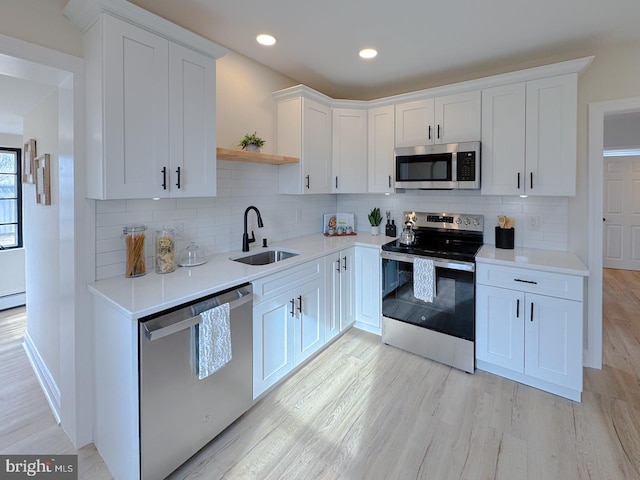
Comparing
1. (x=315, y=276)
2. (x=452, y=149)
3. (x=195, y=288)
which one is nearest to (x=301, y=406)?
(x=315, y=276)

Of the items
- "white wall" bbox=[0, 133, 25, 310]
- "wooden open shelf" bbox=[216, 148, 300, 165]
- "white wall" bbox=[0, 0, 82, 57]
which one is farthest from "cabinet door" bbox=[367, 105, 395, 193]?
"white wall" bbox=[0, 133, 25, 310]

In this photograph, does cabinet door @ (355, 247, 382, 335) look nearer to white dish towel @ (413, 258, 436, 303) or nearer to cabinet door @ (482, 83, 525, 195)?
white dish towel @ (413, 258, 436, 303)

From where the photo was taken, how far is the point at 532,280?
7.52 feet

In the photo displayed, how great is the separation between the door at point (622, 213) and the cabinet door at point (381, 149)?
17.8 feet

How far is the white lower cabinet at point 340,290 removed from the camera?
284cm

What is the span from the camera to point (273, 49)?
256cm

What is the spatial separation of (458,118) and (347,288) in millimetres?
1877

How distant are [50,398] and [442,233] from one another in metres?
3.54

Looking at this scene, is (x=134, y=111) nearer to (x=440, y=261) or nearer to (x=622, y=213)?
(x=440, y=261)

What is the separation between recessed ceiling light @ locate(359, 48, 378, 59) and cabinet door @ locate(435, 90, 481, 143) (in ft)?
2.42

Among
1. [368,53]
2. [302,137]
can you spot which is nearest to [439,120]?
[368,53]

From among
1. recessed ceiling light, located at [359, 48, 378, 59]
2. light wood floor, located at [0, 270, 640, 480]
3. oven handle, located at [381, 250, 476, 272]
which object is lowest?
light wood floor, located at [0, 270, 640, 480]

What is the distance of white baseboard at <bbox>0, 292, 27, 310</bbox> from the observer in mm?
4022

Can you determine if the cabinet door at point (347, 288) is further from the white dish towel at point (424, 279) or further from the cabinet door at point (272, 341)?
the cabinet door at point (272, 341)
